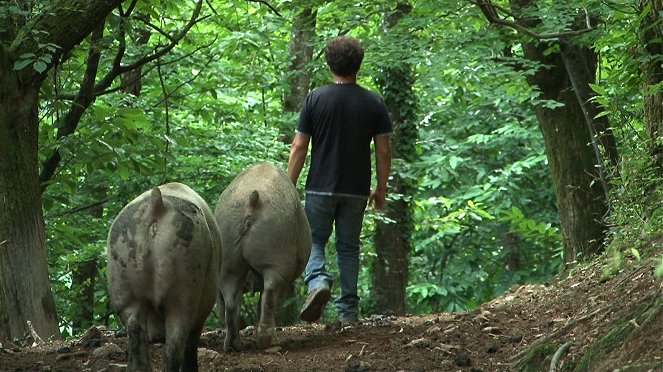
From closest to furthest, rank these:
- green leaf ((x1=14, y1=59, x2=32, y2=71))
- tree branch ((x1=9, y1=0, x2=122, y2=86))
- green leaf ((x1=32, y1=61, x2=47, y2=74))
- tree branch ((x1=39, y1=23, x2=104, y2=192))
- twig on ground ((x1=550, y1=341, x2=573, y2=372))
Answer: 1. twig on ground ((x1=550, y1=341, x2=573, y2=372))
2. green leaf ((x1=32, y1=61, x2=47, y2=74))
3. green leaf ((x1=14, y1=59, x2=32, y2=71))
4. tree branch ((x1=9, y1=0, x2=122, y2=86))
5. tree branch ((x1=39, y1=23, x2=104, y2=192))

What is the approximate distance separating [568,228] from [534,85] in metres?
2.04

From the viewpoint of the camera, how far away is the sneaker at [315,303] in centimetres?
855

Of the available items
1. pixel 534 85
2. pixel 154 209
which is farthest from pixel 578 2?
pixel 154 209

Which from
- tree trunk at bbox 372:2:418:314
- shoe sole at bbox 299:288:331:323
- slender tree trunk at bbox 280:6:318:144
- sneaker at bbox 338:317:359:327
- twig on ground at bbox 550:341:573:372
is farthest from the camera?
tree trunk at bbox 372:2:418:314

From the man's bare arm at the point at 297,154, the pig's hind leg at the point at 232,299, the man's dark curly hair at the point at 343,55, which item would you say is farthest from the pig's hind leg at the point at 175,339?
the man's dark curly hair at the point at 343,55

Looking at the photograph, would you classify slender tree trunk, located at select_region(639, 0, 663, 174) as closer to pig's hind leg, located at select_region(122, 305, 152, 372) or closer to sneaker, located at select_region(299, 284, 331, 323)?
sneaker, located at select_region(299, 284, 331, 323)

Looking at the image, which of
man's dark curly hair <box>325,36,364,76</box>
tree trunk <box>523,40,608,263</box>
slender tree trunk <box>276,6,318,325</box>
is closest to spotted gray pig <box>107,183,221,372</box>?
man's dark curly hair <box>325,36,364,76</box>

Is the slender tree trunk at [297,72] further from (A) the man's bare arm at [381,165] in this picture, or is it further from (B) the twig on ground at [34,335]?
(B) the twig on ground at [34,335]

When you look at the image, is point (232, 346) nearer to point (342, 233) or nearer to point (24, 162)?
point (342, 233)

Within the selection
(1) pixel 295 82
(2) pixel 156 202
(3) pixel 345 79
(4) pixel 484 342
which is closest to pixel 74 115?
(3) pixel 345 79

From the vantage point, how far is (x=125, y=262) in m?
5.57

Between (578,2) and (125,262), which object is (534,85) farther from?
(125,262)

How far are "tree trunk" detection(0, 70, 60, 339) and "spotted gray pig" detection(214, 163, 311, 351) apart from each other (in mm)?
1413

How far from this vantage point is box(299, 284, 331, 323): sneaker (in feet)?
28.0
